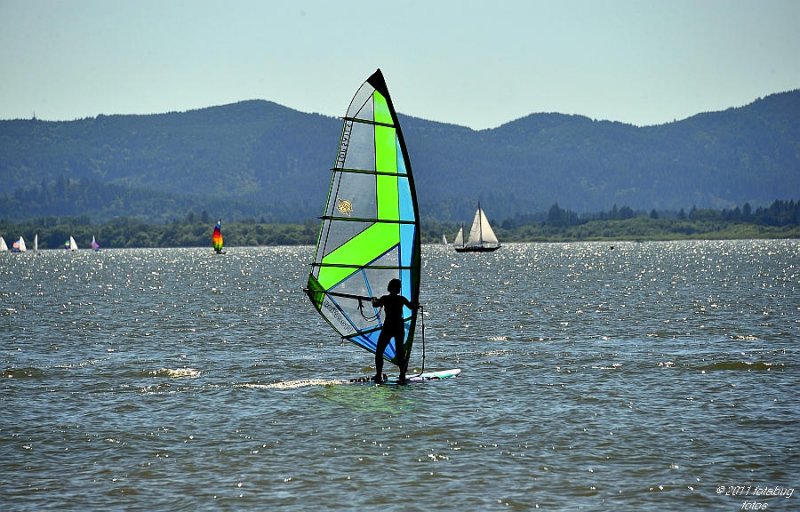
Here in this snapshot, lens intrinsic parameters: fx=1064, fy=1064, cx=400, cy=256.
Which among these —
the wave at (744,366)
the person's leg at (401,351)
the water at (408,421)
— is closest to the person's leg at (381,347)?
the person's leg at (401,351)

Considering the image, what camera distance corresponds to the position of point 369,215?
2800cm

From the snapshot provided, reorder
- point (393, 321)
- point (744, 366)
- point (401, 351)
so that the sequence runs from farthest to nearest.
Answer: point (744, 366) < point (401, 351) < point (393, 321)

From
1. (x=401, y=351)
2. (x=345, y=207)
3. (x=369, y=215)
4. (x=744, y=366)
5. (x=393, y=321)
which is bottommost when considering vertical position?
(x=744, y=366)

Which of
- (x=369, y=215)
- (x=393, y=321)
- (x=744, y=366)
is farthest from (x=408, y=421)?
(x=744, y=366)

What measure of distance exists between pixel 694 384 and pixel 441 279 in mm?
83190

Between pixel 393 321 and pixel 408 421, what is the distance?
4.70 m

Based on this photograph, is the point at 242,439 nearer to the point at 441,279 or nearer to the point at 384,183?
the point at 384,183

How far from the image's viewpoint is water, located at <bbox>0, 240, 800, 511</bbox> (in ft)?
57.4

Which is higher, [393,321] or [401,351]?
[393,321]

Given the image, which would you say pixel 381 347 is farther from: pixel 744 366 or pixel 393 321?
pixel 744 366

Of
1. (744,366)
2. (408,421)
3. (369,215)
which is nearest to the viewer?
(408,421)

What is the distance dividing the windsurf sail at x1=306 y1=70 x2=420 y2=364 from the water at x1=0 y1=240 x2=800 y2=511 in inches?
113

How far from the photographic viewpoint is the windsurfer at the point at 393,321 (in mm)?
27531

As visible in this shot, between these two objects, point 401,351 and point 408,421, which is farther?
point 401,351
